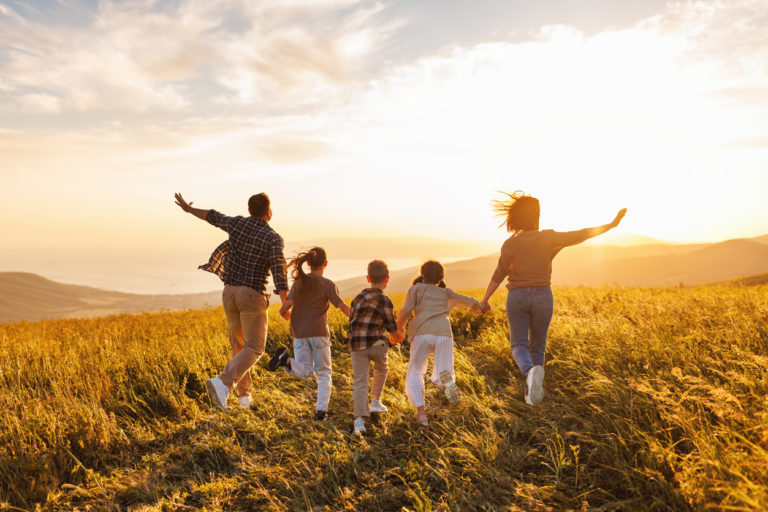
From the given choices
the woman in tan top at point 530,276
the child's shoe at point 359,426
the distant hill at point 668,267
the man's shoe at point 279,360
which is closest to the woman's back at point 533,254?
the woman in tan top at point 530,276

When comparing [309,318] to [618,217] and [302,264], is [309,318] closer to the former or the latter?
[302,264]

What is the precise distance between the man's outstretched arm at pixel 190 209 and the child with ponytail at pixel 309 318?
1318mm

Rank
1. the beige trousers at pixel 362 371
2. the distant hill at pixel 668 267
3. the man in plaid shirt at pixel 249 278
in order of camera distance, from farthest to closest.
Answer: the distant hill at pixel 668 267 → the man in plaid shirt at pixel 249 278 → the beige trousers at pixel 362 371

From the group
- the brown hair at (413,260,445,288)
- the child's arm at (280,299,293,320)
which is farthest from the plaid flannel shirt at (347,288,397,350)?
the child's arm at (280,299,293,320)

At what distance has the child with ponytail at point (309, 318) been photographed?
5.50 meters

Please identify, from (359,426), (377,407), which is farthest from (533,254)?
(359,426)

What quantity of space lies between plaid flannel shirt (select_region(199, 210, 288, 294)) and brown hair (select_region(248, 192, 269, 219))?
8 centimetres

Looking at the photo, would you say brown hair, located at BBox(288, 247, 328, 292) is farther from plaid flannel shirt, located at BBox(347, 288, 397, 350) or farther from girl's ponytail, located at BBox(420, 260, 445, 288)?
girl's ponytail, located at BBox(420, 260, 445, 288)

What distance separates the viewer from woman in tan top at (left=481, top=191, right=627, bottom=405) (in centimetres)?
515

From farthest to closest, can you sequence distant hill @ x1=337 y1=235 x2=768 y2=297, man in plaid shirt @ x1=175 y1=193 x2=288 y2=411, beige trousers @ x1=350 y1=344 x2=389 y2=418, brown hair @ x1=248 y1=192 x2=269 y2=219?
1. distant hill @ x1=337 y1=235 x2=768 y2=297
2. brown hair @ x1=248 y1=192 x2=269 y2=219
3. man in plaid shirt @ x1=175 y1=193 x2=288 y2=411
4. beige trousers @ x1=350 y1=344 x2=389 y2=418

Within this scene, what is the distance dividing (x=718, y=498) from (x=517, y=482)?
1.19 metres

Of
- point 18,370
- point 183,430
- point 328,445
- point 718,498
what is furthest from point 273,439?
point 18,370

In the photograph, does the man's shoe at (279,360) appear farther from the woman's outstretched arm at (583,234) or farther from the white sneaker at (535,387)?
the woman's outstretched arm at (583,234)

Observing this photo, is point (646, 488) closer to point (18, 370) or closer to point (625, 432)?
point (625, 432)
